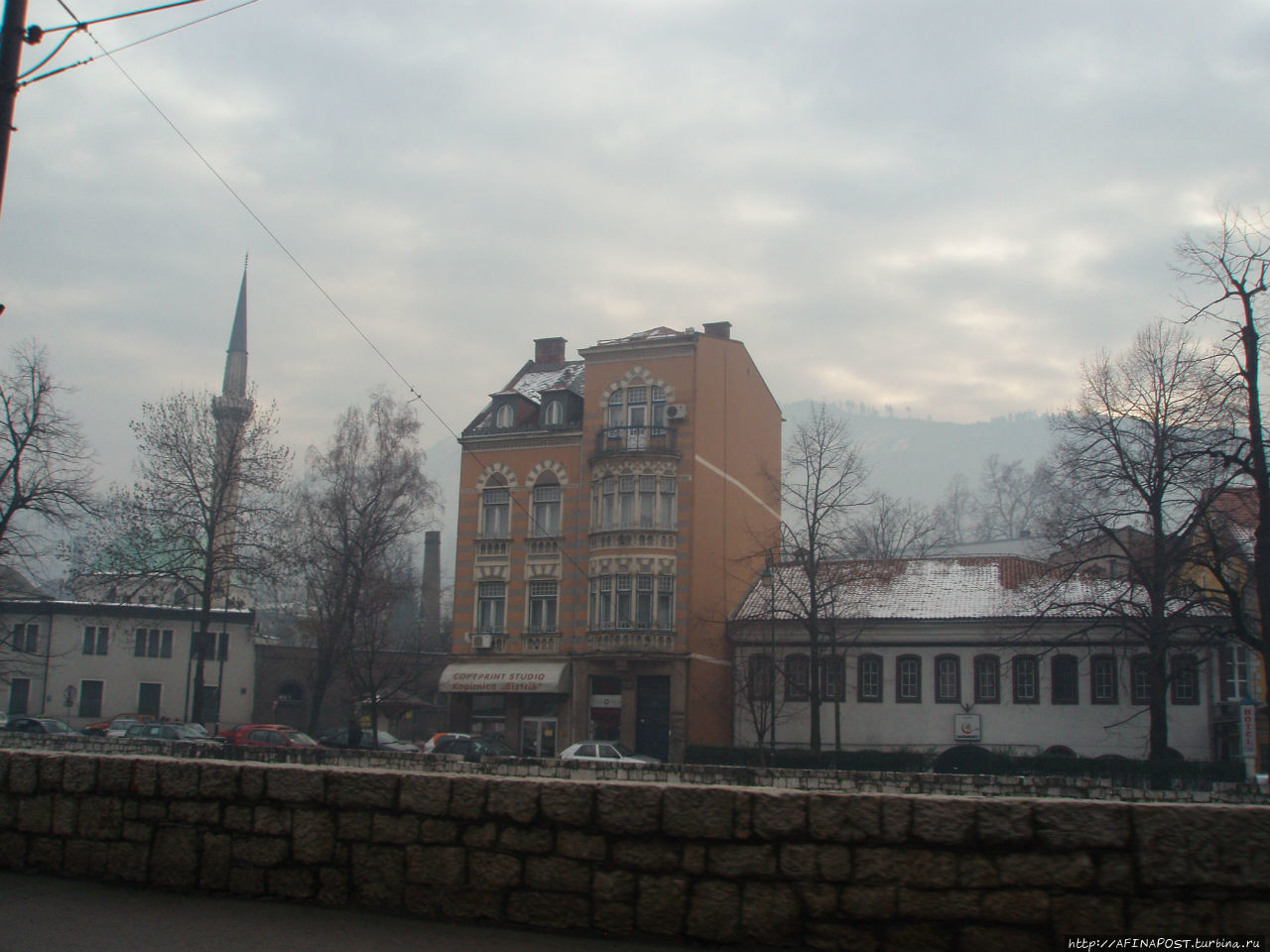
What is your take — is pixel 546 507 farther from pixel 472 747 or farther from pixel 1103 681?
pixel 1103 681

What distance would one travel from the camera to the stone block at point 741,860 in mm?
7125

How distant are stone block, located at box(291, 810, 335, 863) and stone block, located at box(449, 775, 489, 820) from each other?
0.95 m

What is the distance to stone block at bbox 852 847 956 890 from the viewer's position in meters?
6.82

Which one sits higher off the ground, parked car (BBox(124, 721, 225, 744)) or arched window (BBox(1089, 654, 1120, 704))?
arched window (BBox(1089, 654, 1120, 704))

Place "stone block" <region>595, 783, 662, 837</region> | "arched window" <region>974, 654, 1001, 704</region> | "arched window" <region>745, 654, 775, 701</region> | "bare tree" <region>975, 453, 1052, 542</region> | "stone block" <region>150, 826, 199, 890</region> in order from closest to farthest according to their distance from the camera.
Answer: "stone block" <region>595, 783, 662, 837</region>
"stone block" <region>150, 826, 199, 890</region>
"arched window" <region>974, 654, 1001, 704</region>
"arched window" <region>745, 654, 775, 701</region>
"bare tree" <region>975, 453, 1052, 542</region>

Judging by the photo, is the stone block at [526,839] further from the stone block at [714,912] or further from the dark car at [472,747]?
the dark car at [472,747]

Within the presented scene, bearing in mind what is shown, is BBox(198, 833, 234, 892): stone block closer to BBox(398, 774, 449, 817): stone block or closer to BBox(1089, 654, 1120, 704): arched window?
BBox(398, 774, 449, 817): stone block

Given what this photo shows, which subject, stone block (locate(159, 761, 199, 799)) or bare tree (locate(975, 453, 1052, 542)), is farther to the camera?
bare tree (locate(975, 453, 1052, 542))

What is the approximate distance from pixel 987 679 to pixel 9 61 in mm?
37189

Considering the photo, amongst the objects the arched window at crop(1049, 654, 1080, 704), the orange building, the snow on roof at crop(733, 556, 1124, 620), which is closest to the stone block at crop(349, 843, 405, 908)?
the snow on roof at crop(733, 556, 1124, 620)

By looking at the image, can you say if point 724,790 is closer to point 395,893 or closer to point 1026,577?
point 395,893

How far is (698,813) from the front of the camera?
7281mm

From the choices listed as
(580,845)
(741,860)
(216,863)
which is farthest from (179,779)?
(741,860)

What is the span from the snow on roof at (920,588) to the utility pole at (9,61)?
31.8 m
